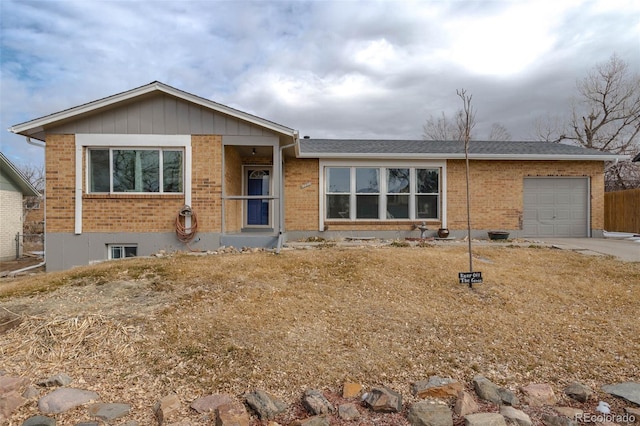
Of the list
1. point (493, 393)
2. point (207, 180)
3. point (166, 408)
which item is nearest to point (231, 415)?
point (166, 408)

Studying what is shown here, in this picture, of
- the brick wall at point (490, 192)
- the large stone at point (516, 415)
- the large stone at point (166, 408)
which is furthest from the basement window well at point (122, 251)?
the brick wall at point (490, 192)

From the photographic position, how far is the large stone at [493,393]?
3.02m

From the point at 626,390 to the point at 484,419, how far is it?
1.38 meters

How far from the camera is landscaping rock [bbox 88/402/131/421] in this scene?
9.23 ft

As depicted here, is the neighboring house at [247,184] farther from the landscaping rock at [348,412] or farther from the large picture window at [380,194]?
the landscaping rock at [348,412]

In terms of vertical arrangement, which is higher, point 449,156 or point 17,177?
point 449,156

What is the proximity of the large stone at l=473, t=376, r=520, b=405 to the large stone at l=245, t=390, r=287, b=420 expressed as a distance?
5.16 ft

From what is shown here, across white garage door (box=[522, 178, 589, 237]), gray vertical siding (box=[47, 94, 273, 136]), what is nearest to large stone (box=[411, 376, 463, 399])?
gray vertical siding (box=[47, 94, 273, 136])

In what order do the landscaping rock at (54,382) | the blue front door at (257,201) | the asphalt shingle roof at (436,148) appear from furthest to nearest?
the blue front door at (257,201) < the asphalt shingle roof at (436,148) < the landscaping rock at (54,382)

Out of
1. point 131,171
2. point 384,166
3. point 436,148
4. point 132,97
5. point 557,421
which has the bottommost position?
point 557,421

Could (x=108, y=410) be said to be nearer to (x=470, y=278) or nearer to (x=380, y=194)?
(x=470, y=278)

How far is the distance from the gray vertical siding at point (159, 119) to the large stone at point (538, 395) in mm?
8169

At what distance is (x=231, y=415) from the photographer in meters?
2.77

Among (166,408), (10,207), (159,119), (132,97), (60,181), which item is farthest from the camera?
(10,207)
